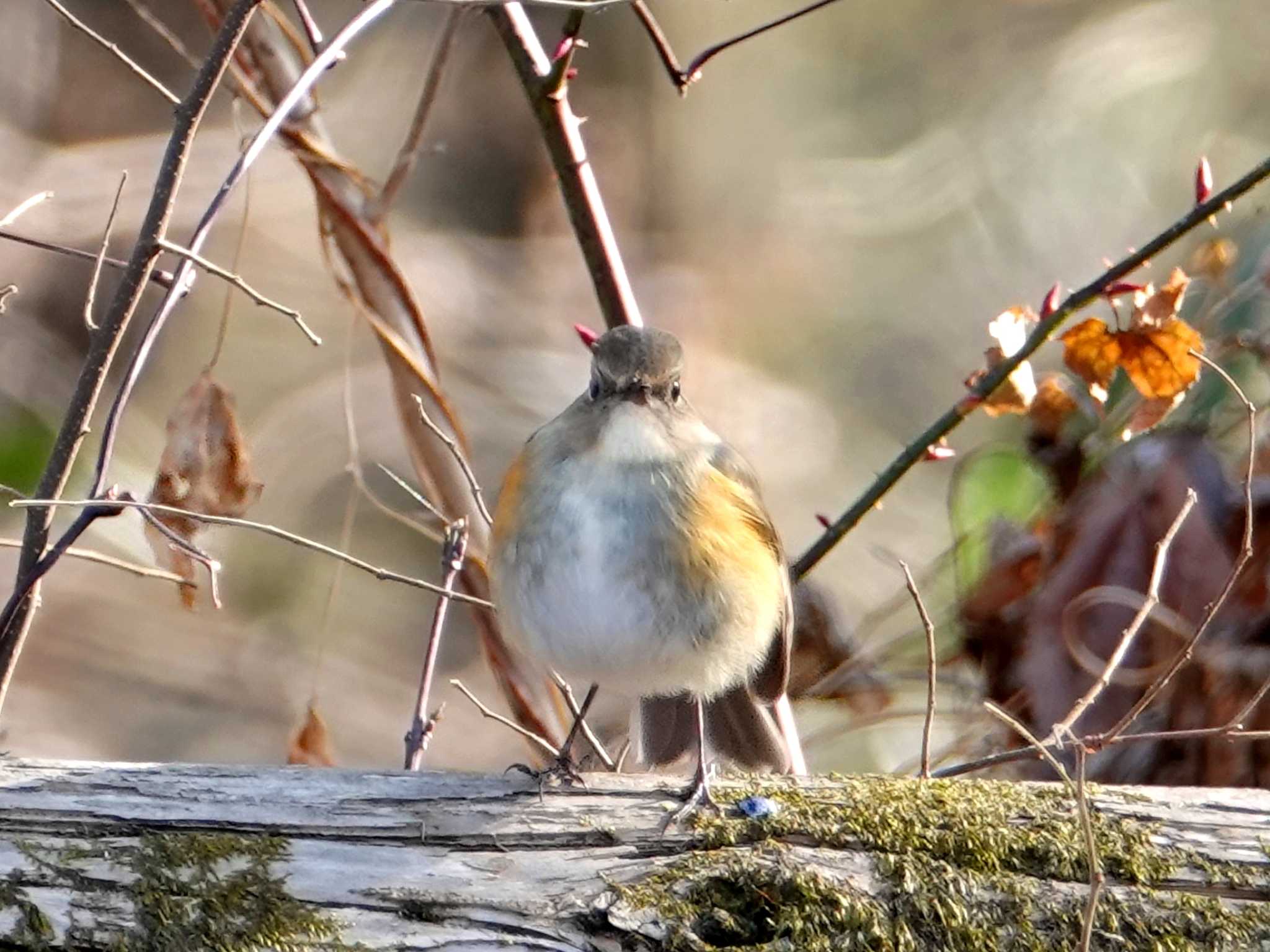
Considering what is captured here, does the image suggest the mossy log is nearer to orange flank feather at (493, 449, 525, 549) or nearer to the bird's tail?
orange flank feather at (493, 449, 525, 549)

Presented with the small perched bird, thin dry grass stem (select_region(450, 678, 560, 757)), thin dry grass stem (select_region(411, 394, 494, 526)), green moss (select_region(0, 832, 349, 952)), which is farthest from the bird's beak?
green moss (select_region(0, 832, 349, 952))

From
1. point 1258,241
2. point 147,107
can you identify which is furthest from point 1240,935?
point 147,107

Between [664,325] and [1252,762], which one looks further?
[664,325]

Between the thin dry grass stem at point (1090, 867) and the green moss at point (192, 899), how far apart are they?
91 cm

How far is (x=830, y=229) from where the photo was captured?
745 cm

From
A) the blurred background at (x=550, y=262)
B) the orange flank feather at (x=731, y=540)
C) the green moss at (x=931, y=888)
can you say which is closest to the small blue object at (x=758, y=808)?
the green moss at (x=931, y=888)

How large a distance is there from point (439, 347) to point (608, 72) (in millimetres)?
1554

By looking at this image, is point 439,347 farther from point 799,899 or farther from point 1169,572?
point 799,899

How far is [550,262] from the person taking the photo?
7195 mm

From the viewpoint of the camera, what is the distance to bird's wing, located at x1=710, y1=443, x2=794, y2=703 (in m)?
2.70

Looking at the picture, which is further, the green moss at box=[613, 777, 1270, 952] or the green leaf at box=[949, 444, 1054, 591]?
the green leaf at box=[949, 444, 1054, 591]

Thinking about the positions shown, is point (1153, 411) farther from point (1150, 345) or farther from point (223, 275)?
point (223, 275)

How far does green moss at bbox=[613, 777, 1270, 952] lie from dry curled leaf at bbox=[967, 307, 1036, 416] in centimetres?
83

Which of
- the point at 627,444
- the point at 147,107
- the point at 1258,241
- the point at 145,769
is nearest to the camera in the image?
the point at 145,769
